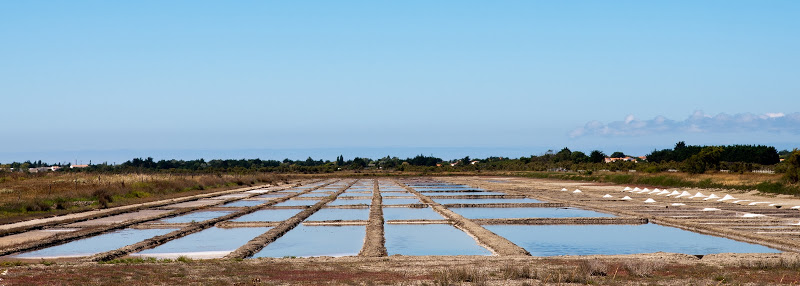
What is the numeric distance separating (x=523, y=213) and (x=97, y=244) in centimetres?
1570

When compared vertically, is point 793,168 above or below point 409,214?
above

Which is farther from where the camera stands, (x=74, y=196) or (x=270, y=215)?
(x=74, y=196)

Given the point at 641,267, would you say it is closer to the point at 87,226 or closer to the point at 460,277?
the point at 460,277

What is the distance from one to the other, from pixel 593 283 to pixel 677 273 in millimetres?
1945

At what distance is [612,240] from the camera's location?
18.9 meters

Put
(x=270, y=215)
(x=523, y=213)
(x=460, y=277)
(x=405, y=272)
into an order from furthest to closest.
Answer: (x=523, y=213), (x=270, y=215), (x=405, y=272), (x=460, y=277)

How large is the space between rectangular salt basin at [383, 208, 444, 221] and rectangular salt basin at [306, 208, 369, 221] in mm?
779

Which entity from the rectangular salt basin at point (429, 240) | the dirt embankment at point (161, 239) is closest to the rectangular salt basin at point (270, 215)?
the dirt embankment at point (161, 239)

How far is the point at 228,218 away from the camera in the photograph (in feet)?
83.9

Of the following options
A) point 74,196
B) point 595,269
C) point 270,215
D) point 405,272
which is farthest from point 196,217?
point 595,269

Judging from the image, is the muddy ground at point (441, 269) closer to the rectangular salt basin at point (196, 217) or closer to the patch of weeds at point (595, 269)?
the patch of weeds at point (595, 269)

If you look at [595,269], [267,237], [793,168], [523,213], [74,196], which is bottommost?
[267,237]

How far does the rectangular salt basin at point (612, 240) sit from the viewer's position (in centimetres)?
1657

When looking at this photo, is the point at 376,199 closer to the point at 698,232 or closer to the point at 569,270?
the point at 698,232
